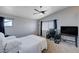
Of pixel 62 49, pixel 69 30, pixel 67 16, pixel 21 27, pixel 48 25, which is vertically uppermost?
pixel 67 16

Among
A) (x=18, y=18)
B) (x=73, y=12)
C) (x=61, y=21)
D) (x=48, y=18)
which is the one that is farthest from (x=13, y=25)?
(x=73, y=12)

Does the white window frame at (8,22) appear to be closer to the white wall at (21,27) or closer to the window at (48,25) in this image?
the white wall at (21,27)

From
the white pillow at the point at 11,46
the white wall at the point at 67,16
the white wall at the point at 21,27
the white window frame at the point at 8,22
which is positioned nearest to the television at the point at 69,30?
the white wall at the point at 67,16

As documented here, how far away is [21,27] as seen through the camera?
4.09 metres

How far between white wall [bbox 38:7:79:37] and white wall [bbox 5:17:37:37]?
1.23 meters

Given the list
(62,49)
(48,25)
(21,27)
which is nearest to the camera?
(62,49)

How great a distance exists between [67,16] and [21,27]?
3.12 meters

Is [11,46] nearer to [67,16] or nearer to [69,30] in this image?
[69,30]

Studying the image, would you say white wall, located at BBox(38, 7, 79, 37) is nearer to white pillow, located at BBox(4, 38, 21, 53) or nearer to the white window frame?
the white window frame

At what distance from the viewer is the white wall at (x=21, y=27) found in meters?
3.54

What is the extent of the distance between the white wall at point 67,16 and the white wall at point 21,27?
1227mm

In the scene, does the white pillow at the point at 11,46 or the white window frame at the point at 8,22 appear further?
the white window frame at the point at 8,22

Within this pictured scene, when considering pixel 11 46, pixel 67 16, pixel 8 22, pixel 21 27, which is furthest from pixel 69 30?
pixel 11 46
